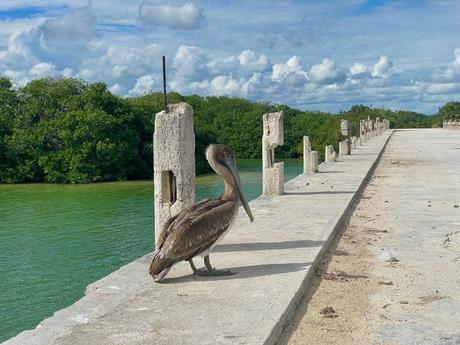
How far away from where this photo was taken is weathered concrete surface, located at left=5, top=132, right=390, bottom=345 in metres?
4.71

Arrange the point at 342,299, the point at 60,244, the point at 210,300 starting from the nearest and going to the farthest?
the point at 210,300, the point at 342,299, the point at 60,244

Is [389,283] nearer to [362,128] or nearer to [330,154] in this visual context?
[330,154]

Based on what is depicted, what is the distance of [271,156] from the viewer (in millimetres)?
14117

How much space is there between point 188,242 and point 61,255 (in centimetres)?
997

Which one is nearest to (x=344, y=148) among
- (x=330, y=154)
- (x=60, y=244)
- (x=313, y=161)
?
(x=330, y=154)

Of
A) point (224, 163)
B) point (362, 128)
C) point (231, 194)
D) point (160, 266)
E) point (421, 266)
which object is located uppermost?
point (362, 128)

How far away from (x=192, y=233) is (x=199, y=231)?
83 millimetres

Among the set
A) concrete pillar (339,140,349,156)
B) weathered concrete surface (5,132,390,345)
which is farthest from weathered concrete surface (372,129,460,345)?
concrete pillar (339,140,349,156)

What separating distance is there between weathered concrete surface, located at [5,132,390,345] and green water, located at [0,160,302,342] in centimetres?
422

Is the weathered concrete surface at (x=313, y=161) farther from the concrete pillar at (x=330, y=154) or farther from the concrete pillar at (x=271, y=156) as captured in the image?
the concrete pillar at (x=271, y=156)

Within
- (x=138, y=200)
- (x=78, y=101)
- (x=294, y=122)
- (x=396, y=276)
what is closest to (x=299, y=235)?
(x=396, y=276)

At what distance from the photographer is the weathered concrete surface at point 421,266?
17.6 feet

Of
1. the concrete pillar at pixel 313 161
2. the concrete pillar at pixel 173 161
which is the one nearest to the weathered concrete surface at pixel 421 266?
the concrete pillar at pixel 173 161

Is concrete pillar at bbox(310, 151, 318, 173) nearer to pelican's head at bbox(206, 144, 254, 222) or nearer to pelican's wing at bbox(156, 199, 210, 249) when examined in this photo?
pelican's head at bbox(206, 144, 254, 222)
